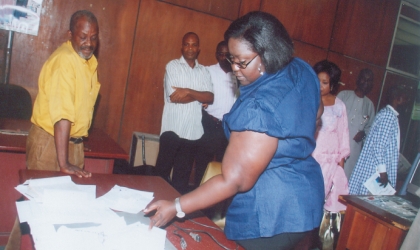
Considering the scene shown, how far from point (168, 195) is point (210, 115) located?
1861mm

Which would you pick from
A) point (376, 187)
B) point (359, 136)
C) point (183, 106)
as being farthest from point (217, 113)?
point (359, 136)

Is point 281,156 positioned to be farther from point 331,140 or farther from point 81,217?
point 331,140

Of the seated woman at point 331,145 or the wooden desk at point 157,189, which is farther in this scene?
the seated woman at point 331,145

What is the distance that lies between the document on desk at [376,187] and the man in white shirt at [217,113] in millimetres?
1387

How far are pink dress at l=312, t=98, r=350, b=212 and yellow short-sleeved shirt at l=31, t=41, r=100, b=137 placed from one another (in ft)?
6.14

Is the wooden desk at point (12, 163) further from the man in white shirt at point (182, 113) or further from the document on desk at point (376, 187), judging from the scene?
the document on desk at point (376, 187)

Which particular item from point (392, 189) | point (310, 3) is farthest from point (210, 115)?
point (310, 3)

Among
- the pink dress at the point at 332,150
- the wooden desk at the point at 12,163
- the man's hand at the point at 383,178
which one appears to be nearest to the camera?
the wooden desk at the point at 12,163

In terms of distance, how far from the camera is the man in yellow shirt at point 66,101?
74.7 inches

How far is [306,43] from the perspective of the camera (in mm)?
5160

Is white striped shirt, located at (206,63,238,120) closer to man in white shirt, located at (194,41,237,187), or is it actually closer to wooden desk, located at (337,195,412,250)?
man in white shirt, located at (194,41,237,187)

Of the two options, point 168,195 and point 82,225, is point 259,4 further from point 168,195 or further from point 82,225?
point 82,225

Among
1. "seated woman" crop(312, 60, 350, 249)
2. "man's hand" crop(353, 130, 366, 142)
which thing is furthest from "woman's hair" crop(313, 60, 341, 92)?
"man's hand" crop(353, 130, 366, 142)

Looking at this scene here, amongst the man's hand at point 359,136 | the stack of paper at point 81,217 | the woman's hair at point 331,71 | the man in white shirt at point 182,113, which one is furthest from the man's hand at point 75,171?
the man's hand at point 359,136
